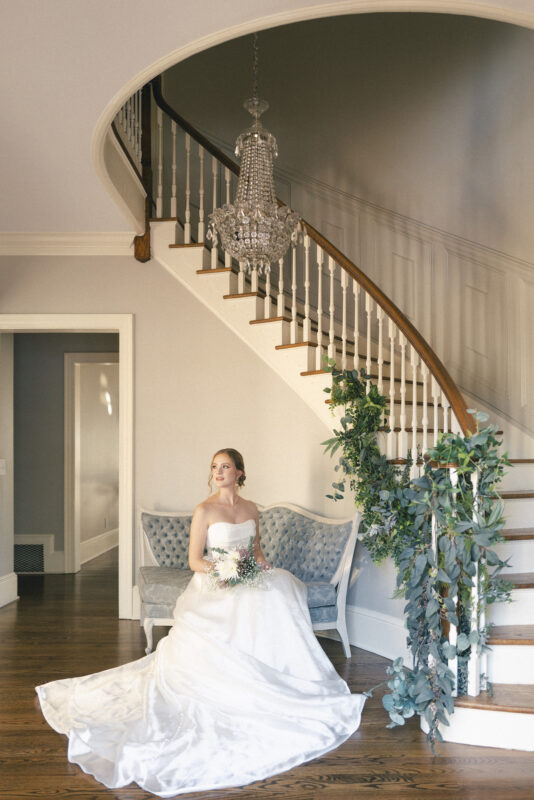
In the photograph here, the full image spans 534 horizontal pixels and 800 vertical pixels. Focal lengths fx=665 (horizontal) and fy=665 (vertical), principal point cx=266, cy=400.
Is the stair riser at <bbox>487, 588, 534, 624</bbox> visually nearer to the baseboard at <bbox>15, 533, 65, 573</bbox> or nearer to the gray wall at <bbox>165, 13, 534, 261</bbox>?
the gray wall at <bbox>165, 13, 534, 261</bbox>

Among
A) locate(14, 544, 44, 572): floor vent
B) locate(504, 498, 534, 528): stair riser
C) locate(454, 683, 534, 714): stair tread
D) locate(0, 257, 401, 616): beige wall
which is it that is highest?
locate(0, 257, 401, 616): beige wall

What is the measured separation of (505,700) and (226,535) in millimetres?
1689

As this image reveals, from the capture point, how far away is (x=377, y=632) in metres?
4.59

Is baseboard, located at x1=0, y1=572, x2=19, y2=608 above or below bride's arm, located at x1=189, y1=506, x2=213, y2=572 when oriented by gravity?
below

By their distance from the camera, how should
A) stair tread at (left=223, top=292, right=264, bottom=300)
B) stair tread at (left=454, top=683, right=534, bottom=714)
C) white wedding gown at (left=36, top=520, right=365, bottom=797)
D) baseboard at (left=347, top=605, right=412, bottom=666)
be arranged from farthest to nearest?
stair tread at (left=223, top=292, right=264, bottom=300) < baseboard at (left=347, top=605, right=412, bottom=666) < stair tread at (left=454, top=683, right=534, bottom=714) < white wedding gown at (left=36, top=520, right=365, bottom=797)

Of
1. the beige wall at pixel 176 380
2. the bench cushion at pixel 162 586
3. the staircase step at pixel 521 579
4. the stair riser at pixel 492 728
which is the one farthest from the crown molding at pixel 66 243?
the stair riser at pixel 492 728

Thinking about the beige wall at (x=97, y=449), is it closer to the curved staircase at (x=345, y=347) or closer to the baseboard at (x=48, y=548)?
the baseboard at (x=48, y=548)

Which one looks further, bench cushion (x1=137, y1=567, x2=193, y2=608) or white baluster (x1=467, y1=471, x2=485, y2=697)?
bench cushion (x1=137, y1=567, x2=193, y2=608)

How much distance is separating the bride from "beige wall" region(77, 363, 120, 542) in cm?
466

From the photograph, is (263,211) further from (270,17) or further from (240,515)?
(240,515)

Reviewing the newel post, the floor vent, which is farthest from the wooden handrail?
the floor vent

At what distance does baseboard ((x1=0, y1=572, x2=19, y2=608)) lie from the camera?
586 centimetres

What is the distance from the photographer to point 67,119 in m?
3.54

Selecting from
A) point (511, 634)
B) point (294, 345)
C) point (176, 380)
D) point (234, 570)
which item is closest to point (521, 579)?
point (511, 634)
